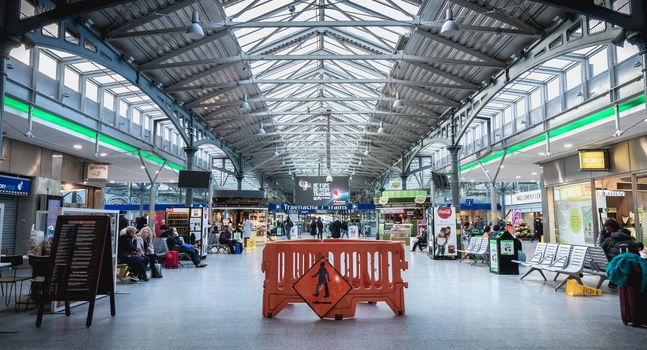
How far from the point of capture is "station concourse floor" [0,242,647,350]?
15.5 feet

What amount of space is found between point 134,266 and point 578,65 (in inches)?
520

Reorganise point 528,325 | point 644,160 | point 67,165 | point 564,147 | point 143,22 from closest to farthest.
→ point 528,325 < point 143,22 < point 644,160 < point 564,147 < point 67,165

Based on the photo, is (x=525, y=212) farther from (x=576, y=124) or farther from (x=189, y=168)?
(x=189, y=168)

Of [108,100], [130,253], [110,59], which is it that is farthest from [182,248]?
[108,100]

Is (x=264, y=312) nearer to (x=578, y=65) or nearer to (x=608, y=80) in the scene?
(x=608, y=80)

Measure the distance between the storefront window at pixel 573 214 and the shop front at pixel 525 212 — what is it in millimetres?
14150

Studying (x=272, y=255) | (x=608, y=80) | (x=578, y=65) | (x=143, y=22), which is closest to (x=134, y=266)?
(x=272, y=255)

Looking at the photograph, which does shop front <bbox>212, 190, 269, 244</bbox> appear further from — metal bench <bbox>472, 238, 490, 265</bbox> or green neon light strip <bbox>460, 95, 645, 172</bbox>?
metal bench <bbox>472, 238, 490, 265</bbox>

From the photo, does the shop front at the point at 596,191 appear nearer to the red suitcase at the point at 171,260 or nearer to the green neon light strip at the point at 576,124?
the green neon light strip at the point at 576,124

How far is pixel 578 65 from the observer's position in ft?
43.0

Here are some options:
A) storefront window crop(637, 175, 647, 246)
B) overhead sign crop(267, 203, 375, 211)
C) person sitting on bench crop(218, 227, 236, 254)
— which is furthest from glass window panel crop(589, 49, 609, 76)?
overhead sign crop(267, 203, 375, 211)

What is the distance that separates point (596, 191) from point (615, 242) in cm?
670

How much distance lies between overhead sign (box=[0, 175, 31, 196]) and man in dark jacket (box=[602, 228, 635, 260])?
51.1ft

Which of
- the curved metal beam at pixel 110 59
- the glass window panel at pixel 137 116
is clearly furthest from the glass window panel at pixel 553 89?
the glass window panel at pixel 137 116
